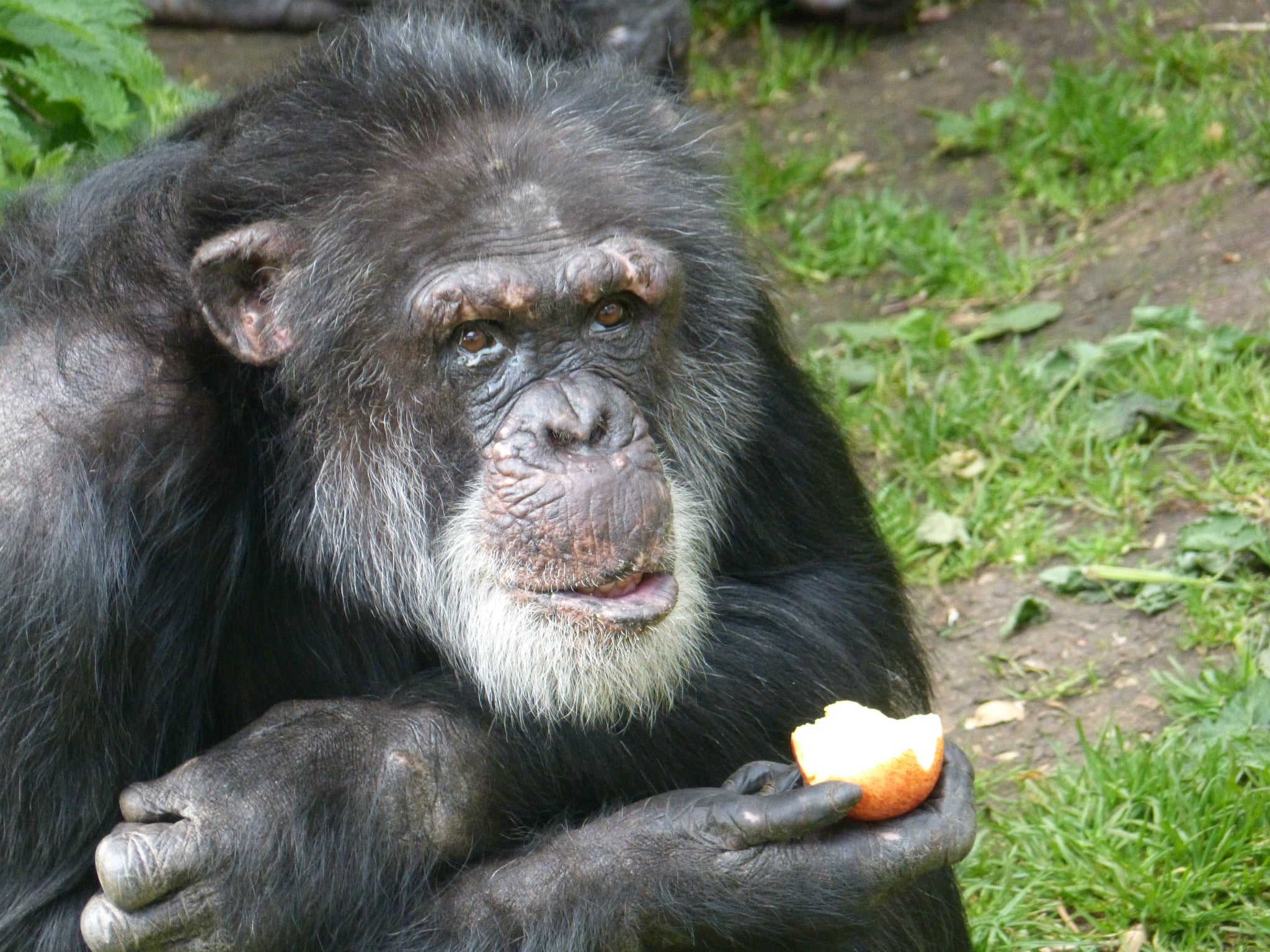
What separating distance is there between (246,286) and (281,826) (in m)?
1.35

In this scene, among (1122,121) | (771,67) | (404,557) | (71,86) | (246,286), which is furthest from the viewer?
(771,67)

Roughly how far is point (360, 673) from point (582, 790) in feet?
2.24

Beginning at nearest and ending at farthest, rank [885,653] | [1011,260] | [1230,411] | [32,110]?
[885,653] → [32,110] → [1230,411] → [1011,260]

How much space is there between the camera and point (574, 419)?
13.0ft

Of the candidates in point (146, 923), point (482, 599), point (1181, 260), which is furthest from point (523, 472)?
point (1181, 260)

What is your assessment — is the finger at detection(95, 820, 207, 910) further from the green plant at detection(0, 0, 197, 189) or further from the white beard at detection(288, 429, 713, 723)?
the green plant at detection(0, 0, 197, 189)

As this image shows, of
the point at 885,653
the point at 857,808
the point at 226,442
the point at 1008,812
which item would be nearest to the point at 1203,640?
the point at 1008,812

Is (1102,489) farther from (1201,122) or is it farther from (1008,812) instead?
(1201,122)

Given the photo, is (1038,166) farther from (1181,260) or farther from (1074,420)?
(1074,420)

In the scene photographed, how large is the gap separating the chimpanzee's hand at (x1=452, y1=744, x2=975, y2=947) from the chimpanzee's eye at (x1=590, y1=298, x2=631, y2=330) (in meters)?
1.18

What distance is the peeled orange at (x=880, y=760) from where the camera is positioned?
3.80m

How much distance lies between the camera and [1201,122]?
852 centimetres

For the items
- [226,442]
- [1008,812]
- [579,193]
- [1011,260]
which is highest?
[579,193]

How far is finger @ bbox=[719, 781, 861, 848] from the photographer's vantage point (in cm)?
369
